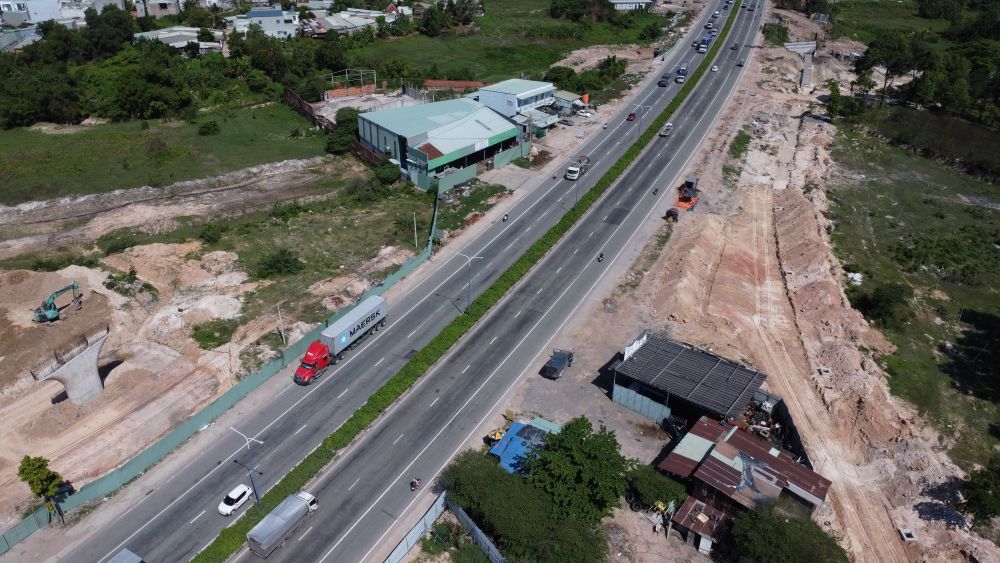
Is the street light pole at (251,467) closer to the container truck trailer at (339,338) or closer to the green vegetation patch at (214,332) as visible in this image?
the container truck trailer at (339,338)

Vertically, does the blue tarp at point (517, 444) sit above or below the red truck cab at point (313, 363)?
below

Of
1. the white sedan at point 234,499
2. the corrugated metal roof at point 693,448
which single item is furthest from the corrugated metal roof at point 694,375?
the white sedan at point 234,499

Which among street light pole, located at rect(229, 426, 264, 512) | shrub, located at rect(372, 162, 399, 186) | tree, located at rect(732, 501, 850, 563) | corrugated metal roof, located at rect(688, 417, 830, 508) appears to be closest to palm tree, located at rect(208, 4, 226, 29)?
shrub, located at rect(372, 162, 399, 186)

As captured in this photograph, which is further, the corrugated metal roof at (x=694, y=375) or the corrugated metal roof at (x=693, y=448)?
the corrugated metal roof at (x=694, y=375)

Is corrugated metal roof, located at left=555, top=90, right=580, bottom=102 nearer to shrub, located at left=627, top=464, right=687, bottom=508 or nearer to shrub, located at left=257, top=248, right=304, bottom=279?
shrub, located at left=257, top=248, right=304, bottom=279

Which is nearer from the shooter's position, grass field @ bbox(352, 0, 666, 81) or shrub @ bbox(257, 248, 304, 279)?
shrub @ bbox(257, 248, 304, 279)

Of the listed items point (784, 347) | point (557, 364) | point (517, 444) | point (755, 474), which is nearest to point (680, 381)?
point (755, 474)
